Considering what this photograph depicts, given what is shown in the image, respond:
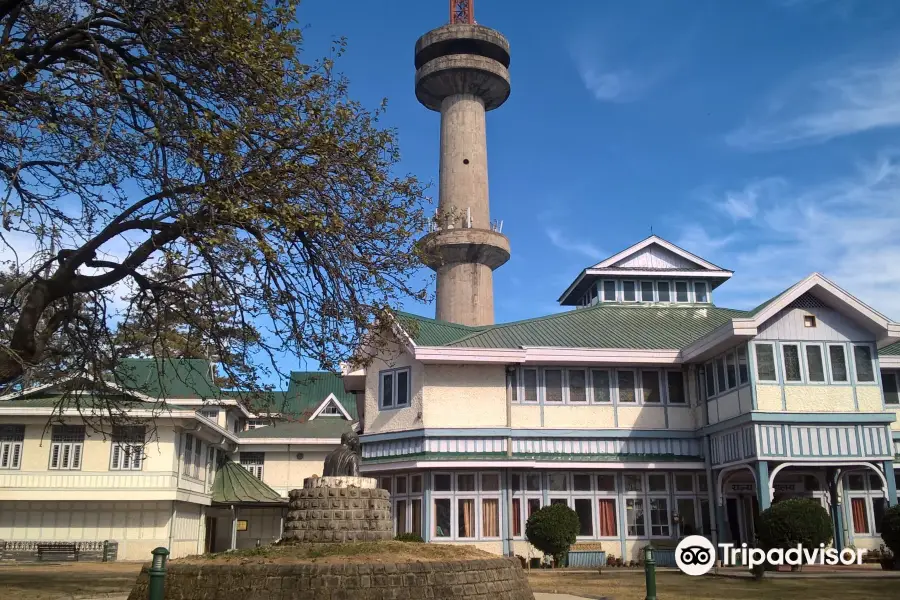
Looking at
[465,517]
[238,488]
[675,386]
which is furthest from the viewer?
[238,488]

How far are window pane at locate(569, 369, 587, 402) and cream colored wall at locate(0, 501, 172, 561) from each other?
16.4m

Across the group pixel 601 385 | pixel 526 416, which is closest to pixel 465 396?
pixel 526 416

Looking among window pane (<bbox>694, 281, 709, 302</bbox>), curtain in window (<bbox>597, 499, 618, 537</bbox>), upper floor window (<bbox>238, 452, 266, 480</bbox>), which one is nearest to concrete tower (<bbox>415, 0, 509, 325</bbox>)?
window pane (<bbox>694, 281, 709, 302</bbox>)

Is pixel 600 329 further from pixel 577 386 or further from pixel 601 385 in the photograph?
pixel 577 386

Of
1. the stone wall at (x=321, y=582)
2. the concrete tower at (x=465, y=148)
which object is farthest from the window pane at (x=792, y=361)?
the concrete tower at (x=465, y=148)

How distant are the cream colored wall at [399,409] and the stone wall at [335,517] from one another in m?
10.5

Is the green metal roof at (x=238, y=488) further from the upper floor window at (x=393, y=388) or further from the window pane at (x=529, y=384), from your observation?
the window pane at (x=529, y=384)

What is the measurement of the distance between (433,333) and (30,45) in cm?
1846

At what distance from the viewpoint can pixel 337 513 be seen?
1527 cm

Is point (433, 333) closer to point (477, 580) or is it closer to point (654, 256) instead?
point (654, 256)

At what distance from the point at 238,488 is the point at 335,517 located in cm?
2436

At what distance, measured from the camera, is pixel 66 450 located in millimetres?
31547

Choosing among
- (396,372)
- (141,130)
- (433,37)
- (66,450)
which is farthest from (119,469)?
(433,37)

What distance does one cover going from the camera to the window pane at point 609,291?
34406mm
